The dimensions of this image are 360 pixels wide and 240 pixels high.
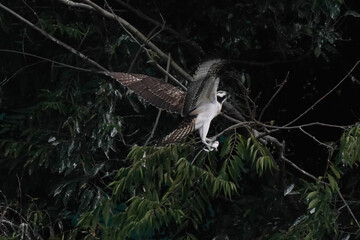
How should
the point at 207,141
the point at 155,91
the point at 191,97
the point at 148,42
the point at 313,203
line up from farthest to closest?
the point at 148,42 < the point at 155,91 < the point at 207,141 < the point at 191,97 < the point at 313,203

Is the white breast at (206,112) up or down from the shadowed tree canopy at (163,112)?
up

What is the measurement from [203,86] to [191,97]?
118 millimetres

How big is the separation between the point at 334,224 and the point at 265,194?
148 cm

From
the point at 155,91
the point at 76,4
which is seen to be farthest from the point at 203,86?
the point at 76,4

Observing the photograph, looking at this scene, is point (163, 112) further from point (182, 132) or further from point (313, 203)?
point (313, 203)

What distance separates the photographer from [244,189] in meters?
7.66

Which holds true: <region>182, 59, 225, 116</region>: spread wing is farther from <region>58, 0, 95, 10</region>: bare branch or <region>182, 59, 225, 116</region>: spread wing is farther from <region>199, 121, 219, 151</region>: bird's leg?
<region>58, 0, 95, 10</region>: bare branch

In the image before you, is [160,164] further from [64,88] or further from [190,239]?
[64,88]

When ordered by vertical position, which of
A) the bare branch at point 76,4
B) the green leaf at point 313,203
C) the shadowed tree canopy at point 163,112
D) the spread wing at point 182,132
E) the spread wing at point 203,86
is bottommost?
the shadowed tree canopy at point 163,112

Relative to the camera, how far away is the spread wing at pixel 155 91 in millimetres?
5594

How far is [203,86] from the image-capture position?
5262 millimetres

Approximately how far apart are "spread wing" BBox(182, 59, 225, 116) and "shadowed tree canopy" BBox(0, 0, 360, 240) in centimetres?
16

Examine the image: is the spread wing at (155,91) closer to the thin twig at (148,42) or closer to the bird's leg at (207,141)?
the bird's leg at (207,141)

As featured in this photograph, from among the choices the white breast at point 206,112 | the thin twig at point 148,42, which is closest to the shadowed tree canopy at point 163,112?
the thin twig at point 148,42
